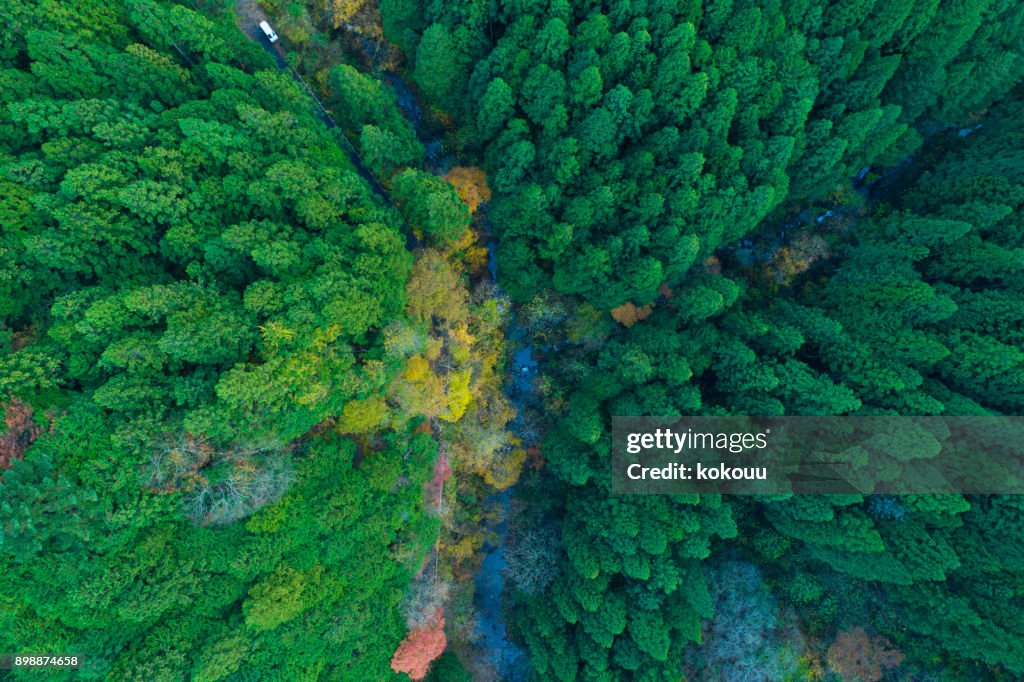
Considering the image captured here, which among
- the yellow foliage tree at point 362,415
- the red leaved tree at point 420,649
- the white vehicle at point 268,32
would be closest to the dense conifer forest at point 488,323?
the yellow foliage tree at point 362,415

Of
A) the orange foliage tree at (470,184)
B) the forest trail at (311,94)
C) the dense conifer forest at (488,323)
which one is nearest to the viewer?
the dense conifer forest at (488,323)

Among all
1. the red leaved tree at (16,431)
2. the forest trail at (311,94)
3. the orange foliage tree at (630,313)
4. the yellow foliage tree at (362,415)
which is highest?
the forest trail at (311,94)

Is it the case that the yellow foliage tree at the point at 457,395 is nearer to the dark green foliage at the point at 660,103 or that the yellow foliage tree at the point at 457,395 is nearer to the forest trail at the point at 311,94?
the dark green foliage at the point at 660,103

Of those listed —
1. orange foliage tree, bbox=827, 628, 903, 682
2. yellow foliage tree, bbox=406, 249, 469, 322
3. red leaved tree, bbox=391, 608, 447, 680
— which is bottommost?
orange foliage tree, bbox=827, 628, 903, 682

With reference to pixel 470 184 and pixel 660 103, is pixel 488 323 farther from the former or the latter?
pixel 660 103

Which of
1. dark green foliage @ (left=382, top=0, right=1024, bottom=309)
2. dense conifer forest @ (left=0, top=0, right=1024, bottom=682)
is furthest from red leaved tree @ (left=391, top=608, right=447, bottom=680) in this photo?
dark green foliage @ (left=382, top=0, right=1024, bottom=309)

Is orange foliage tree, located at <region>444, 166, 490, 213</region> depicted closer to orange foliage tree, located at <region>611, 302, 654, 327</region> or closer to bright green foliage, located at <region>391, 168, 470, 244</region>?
bright green foliage, located at <region>391, 168, 470, 244</region>
